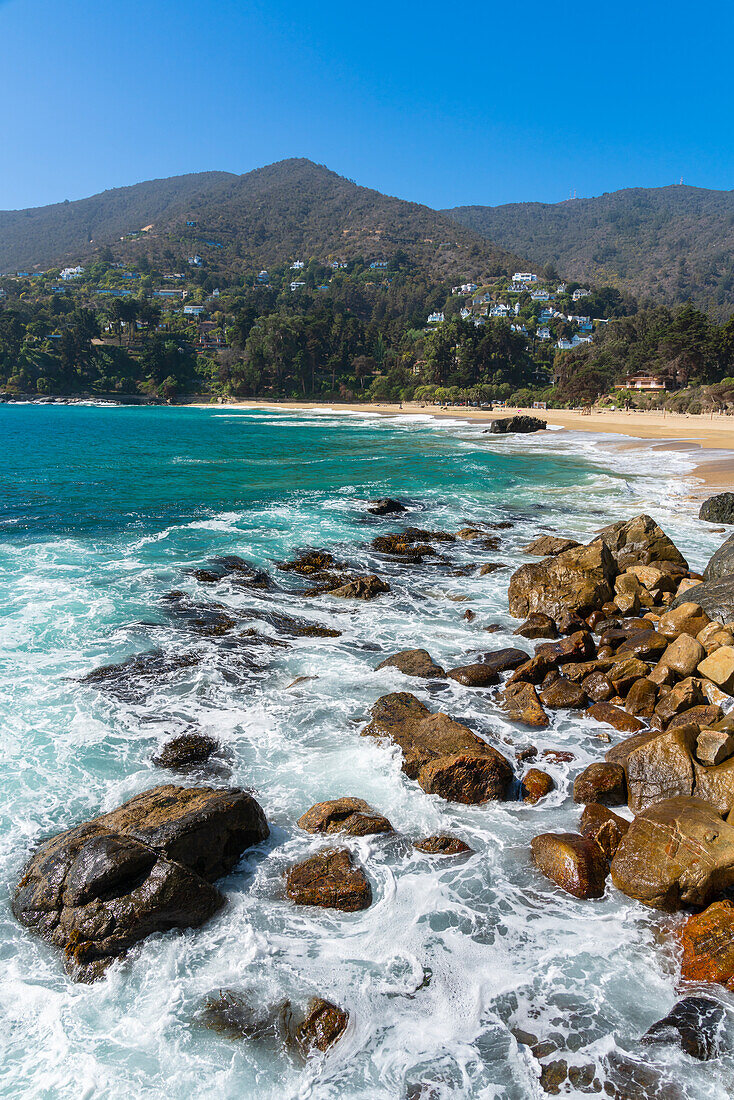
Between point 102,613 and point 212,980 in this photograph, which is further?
point 102,613

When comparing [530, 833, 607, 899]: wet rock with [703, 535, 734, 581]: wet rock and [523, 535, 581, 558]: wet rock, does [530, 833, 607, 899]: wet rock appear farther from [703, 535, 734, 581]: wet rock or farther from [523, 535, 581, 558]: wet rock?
[523, 535, 581, 558]: wet rock

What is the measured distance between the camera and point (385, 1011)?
4.96m

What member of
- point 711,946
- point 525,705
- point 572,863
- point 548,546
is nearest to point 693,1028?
point 711,946

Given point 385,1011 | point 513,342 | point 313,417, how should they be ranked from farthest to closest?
1. point 513,342
2. point 313,417
3. point 385,1011

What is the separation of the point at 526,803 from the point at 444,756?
1.18 m

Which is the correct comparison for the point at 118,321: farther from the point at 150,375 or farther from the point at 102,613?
the point at 102,613

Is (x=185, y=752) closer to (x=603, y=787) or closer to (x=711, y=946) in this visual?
(x=603, y=787)

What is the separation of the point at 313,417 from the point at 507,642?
76.7m

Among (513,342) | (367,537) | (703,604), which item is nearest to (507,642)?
(703,604)

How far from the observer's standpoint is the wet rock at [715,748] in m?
6.88

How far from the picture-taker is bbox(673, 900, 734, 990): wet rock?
500cm

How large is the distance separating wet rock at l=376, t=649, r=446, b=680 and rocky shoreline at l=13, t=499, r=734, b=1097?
0.09ft

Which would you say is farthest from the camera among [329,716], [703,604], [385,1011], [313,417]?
[313,417]

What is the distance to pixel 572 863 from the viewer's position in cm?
618
